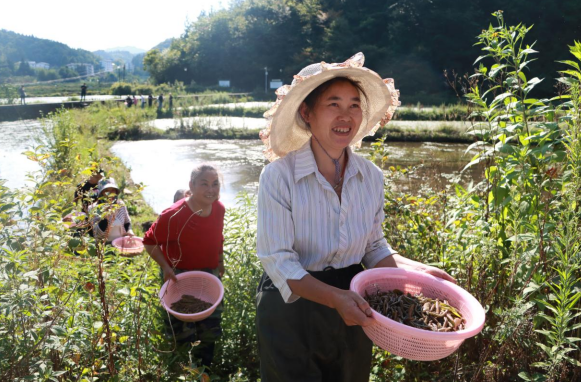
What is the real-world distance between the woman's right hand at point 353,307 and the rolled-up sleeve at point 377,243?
19.3 inches

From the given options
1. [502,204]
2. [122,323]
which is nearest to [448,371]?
[502,204]

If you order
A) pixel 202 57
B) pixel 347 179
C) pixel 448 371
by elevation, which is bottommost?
pixel 448 371

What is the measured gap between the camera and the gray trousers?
1.78 metres

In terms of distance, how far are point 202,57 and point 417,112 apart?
4285 centimetres

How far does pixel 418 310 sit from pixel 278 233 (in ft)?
2.08

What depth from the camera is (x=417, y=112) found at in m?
A: 24.8

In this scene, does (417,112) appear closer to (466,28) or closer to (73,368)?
(466,28)

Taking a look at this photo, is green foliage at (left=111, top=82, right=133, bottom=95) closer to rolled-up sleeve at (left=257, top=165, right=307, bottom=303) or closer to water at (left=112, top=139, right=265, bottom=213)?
water at (left=112, top=139, right=265, bottom=213)

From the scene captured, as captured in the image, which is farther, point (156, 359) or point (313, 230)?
point (156, 359)

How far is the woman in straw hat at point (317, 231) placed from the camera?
5.73 feet

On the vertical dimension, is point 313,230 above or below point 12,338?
above

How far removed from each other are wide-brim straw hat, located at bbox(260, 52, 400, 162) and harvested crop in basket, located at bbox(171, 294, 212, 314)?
1432 millimetres

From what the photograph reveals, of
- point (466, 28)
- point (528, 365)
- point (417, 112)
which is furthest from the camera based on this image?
point (466, 28)

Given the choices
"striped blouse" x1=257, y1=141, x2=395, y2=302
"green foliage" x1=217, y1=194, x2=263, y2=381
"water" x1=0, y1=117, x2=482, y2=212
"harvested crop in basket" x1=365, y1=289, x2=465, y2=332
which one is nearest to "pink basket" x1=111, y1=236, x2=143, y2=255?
"green foliage" x1=217, y1=194, x2=263, y2=381
